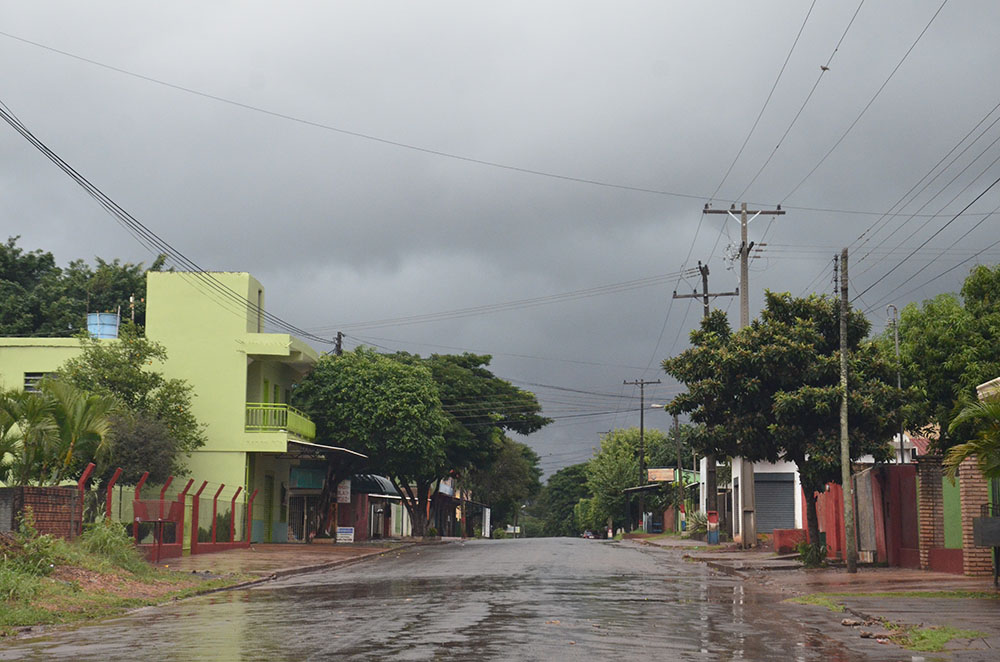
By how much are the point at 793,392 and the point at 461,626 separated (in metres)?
16.9

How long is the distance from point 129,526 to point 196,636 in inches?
609

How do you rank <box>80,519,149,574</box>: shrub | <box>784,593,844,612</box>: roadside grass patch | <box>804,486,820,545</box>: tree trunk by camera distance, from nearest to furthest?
<box>784,593,844,612</box>: roadside grass patch
<box>80,519,149,574</box>: shrub
<box>804,486,820,545</box>: tree trunk

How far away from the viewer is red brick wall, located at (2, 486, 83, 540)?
20.6 meters

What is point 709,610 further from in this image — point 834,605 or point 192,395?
point 192,395

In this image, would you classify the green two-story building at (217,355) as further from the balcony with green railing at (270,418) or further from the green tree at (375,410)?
the green tree at (375,410)

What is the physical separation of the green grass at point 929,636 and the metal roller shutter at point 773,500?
40114mm

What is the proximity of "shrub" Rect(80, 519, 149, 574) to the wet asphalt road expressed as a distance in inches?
97.2

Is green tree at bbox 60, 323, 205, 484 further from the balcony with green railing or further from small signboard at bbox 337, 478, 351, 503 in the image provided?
small signboard at bbox 337, 478, 351, 503

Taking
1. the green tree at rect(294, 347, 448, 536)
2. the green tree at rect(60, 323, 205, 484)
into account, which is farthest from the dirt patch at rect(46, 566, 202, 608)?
the green tree at rect(294, 347, 448, 536)

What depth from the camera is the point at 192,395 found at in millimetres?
41594

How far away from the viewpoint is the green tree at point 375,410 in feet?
159

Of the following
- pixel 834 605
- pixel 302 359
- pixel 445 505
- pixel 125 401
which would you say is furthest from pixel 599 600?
pixel 445 505

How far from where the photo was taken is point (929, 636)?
12969mm

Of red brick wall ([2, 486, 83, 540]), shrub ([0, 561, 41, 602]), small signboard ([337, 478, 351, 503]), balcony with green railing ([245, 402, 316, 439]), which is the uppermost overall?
balcony with green railing ([245, 402, 316, 439])
